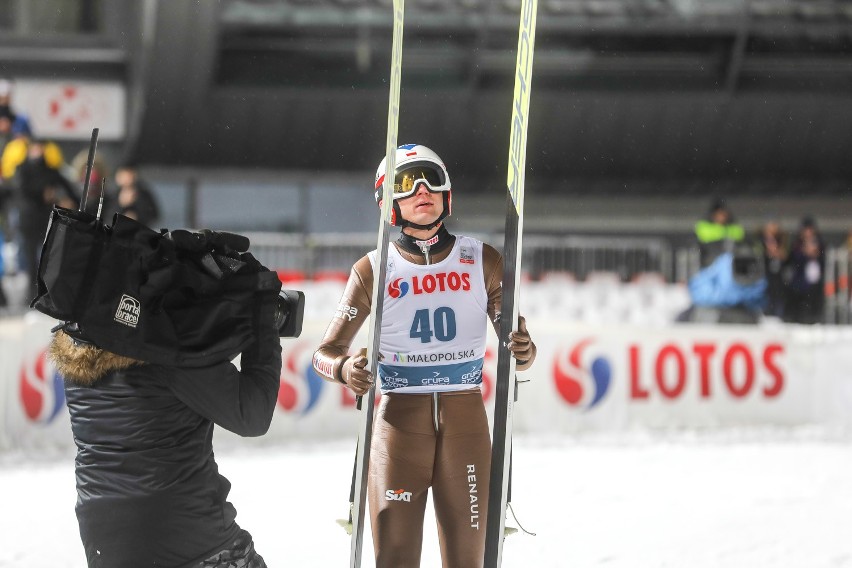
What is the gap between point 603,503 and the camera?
697cm

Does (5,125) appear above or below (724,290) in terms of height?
above

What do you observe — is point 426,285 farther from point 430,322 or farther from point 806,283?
point 806,283

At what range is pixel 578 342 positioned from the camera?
964 centimetres

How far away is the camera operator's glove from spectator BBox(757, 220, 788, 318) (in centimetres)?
1044

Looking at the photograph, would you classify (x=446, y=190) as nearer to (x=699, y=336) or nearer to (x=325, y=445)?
(x=325, y=445)

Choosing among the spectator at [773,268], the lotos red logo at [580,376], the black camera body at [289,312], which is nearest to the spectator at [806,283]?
the spectator at [773,268]

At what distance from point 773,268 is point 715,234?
2.46 meters

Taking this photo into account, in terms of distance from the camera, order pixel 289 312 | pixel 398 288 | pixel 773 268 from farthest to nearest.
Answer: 1. pixel 773 268
2. pixel 398 288
3. pixel 289 312

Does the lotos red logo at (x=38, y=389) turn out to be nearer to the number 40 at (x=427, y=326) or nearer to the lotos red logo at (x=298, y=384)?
the lotos red logo at (x=298, y=384)

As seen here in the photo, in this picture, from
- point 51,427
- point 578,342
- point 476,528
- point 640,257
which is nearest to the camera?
point 476,528

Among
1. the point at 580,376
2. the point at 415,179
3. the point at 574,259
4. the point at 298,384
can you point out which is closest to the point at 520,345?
the point at 415,179

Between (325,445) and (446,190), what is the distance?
5.47 meters

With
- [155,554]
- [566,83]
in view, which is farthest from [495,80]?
[155,554]

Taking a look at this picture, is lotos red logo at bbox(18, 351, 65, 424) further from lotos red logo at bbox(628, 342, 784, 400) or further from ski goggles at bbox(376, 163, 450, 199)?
ski goggles at bbox(376, 163, 450, 199)
